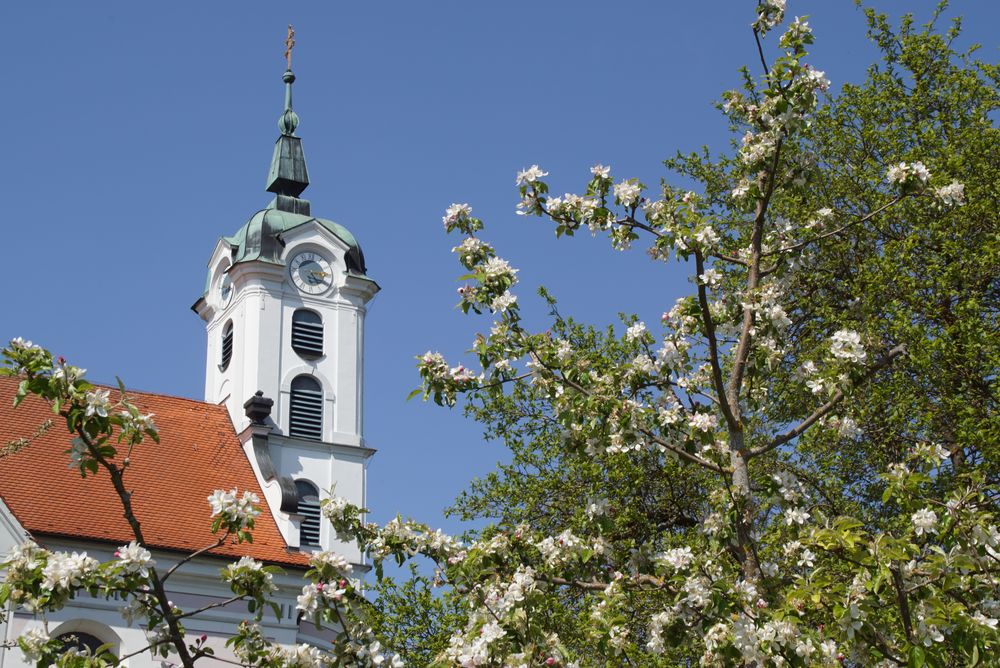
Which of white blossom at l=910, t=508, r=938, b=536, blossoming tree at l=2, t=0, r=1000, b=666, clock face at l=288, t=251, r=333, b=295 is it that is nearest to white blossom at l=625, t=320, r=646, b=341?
blossoming tree at l=2, t=0, r=1000, b=666

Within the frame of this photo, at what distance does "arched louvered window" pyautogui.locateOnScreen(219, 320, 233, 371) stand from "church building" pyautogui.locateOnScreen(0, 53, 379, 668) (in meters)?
0.05

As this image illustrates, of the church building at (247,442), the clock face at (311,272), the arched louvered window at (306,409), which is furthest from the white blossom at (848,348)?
the clock face at (311,272)

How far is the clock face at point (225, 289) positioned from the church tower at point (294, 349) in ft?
0.09

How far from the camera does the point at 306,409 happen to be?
30688mm

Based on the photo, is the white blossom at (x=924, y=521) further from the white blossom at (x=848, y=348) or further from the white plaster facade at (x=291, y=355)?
the white plaster facade at (x=291, y=355)

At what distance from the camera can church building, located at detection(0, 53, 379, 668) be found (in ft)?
73.8

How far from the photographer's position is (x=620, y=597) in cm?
756

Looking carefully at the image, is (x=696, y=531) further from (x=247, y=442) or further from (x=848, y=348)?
(x=247, y=442)

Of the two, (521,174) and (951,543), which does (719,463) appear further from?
(521,174)

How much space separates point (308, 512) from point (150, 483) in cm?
426

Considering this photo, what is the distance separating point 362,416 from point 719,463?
77.6ft

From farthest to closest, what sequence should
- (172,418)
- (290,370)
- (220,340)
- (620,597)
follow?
(220,340)
(290,370)
(172,418)
(620,597)

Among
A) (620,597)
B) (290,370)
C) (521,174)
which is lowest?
(620,597)

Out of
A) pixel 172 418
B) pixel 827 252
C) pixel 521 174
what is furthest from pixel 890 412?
pixel 172 418
